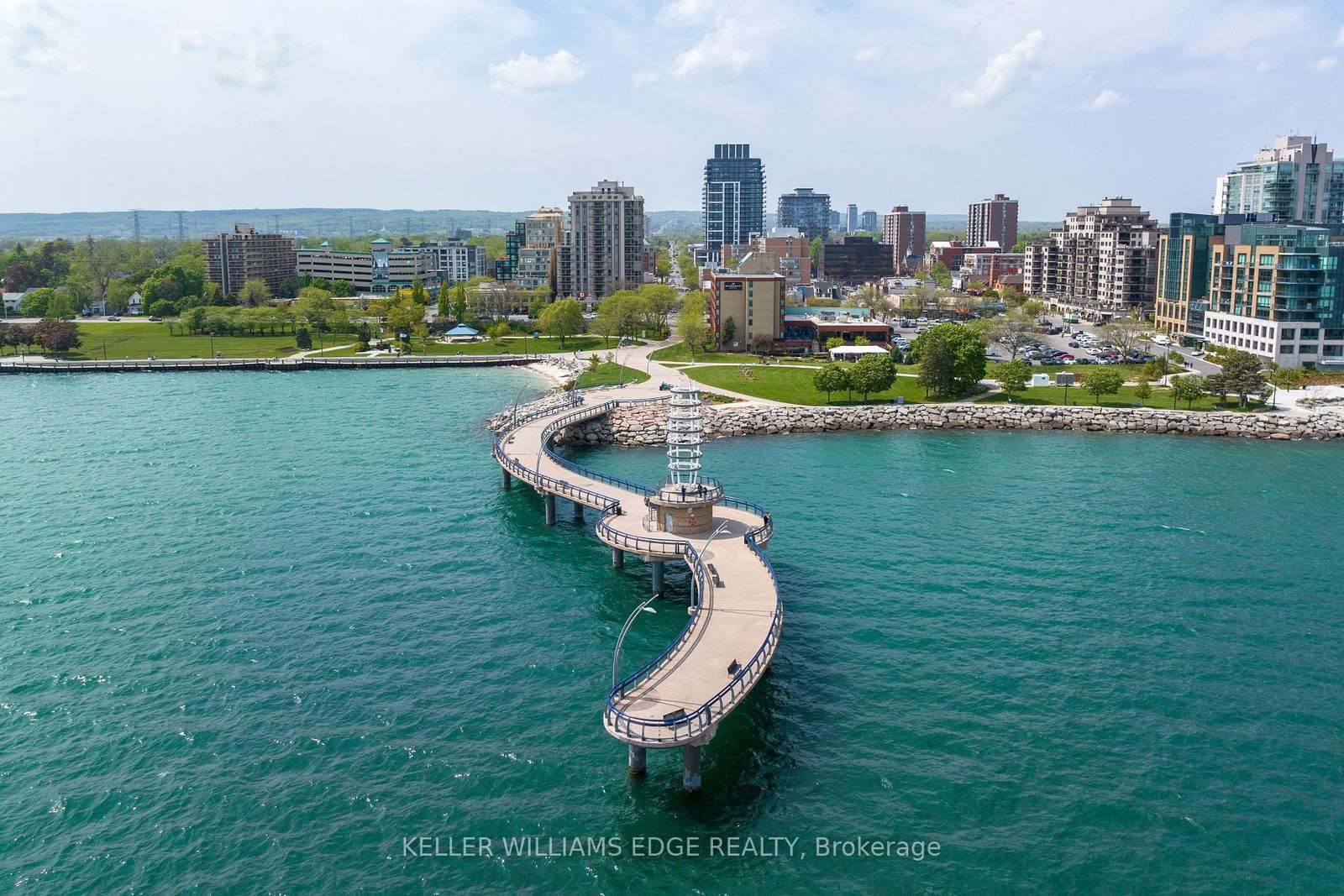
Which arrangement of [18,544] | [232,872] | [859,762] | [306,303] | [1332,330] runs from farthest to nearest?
[306,303]
[1332,330]
[18,544]
[859,762]
[232,872]

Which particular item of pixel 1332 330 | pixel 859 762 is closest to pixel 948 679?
pixel 859 762

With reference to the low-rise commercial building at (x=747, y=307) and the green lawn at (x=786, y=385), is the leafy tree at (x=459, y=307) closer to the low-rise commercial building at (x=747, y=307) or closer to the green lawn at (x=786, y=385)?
the low-rise commercial building at (x=747, y=307)

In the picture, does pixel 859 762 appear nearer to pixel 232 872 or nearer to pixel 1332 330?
pixel 232 872

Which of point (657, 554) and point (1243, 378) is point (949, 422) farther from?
point (657, 554)

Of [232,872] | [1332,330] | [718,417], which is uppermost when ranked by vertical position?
[1332,330]

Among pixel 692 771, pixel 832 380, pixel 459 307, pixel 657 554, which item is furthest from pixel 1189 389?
pixel 459 307

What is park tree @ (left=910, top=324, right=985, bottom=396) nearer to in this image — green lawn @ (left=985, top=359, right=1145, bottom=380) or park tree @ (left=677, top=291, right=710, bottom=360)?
green lawn @ (left=985, top=359, right=1145, bottom=380)
